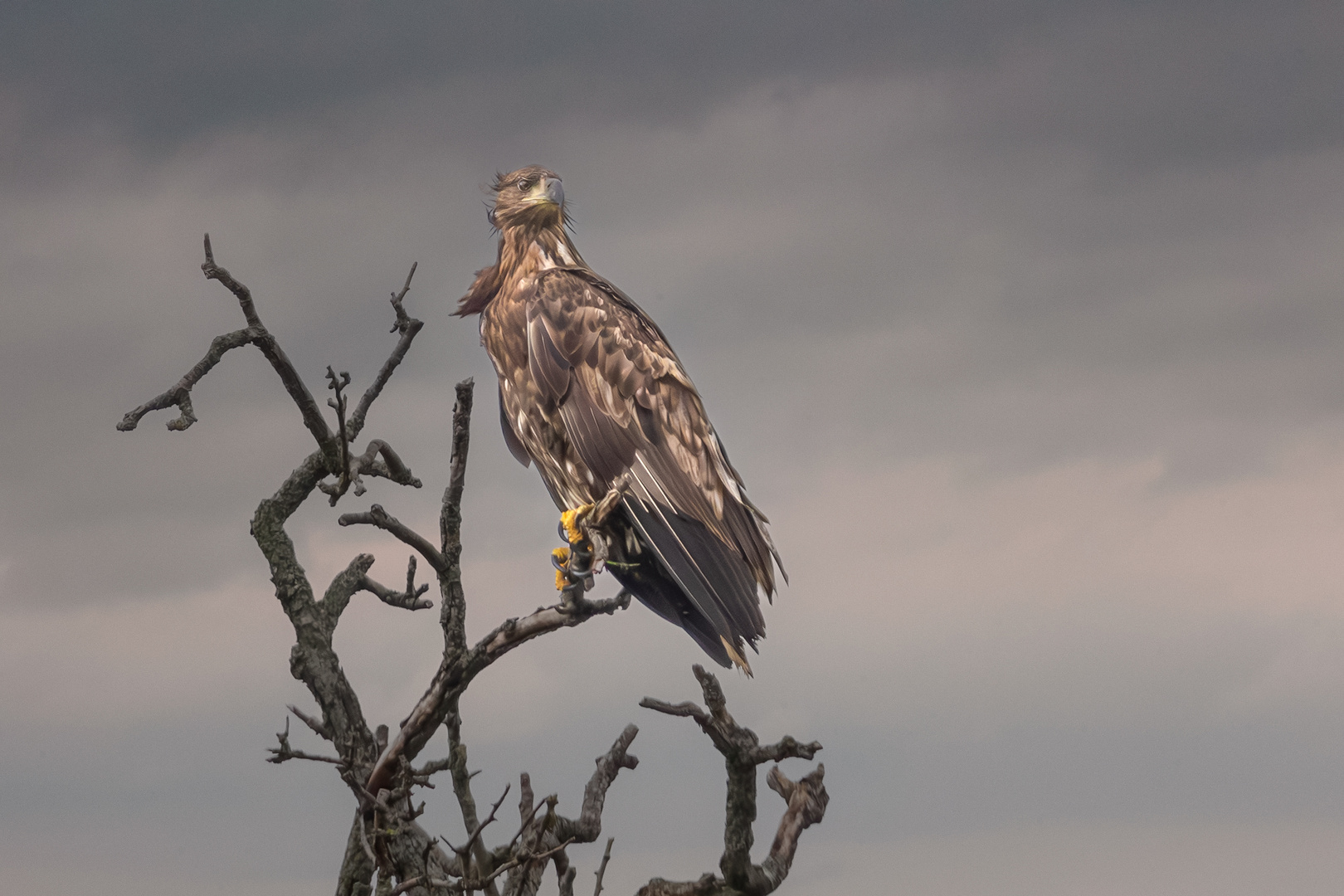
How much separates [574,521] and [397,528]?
0.88 m

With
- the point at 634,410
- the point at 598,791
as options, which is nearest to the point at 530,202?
the point at 634,410

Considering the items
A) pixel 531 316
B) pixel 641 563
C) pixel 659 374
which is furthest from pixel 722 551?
pixel 531 316

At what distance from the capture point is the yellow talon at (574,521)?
239 inches

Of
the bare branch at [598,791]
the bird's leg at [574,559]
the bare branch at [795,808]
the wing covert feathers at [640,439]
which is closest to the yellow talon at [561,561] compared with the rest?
the bird's leg at [574,559]

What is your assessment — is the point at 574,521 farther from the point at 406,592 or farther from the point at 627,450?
the point at 406,592

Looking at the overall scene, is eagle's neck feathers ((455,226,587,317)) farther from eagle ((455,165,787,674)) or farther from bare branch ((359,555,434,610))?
bare branch ((359,555,434,610))

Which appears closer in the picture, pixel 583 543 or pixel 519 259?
pixel 583 543

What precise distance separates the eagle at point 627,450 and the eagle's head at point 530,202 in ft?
1.22

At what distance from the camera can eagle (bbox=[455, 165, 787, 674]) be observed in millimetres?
5832

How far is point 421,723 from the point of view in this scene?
6020 millimetres

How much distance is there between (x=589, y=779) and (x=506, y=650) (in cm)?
129

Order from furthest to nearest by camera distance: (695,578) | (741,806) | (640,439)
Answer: (640,439), (741,806), (695,578)

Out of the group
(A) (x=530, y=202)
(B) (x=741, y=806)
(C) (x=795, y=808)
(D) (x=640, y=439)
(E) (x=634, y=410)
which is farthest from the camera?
(A) (x=530, y=202)

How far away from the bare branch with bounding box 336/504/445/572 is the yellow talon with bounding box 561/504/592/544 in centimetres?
75
